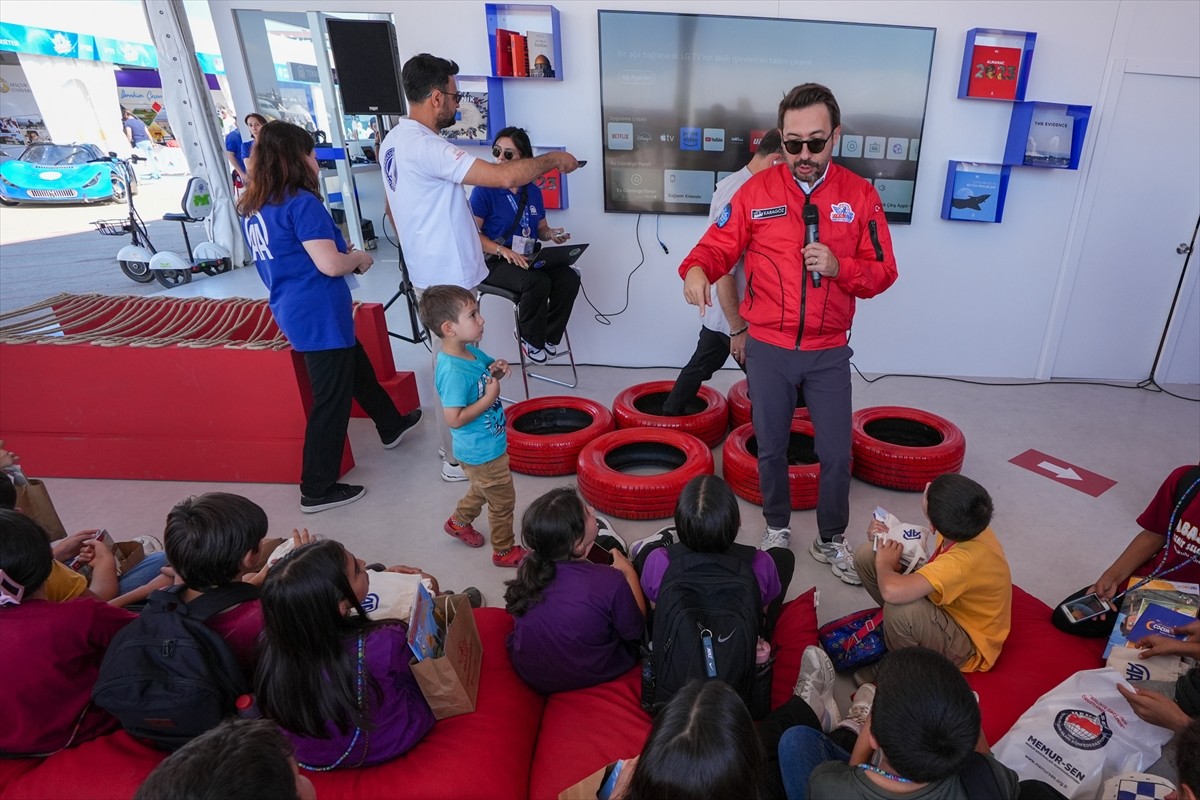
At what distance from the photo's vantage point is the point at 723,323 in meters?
3.44

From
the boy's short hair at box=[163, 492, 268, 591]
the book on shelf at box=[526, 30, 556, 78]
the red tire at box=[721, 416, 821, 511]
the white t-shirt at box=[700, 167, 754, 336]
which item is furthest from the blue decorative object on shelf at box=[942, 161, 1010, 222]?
the boy's short hair at box=[163, 492, 268, 591]

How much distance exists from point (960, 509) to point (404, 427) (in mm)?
2927

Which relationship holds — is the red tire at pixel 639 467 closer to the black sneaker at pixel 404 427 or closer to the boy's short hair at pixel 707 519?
the boy's short hair at pixel 707 519

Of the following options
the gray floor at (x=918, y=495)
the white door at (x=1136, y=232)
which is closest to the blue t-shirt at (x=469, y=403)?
the gray floor at (x=918, y=495)

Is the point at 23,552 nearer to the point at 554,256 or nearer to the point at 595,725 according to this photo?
the point at 595,725

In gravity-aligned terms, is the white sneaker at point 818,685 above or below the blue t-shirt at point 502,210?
below

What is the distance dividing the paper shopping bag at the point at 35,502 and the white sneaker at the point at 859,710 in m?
2.59

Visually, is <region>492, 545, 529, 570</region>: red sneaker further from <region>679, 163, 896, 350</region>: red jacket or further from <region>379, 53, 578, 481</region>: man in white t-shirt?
<region>679, 163, 896, 350</region>: red jacket

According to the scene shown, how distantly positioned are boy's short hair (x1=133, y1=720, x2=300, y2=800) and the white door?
5.34 meters

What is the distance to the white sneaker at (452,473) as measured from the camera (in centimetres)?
338

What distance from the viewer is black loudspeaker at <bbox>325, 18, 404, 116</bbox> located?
3824mm

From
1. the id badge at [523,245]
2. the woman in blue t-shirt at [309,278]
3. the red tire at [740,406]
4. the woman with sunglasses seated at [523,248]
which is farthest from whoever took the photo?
the id badge at [523,245]

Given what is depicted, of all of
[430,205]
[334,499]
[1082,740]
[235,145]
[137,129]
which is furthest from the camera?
[137,129]

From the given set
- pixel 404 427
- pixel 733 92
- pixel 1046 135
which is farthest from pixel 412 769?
pixel 1046 135
